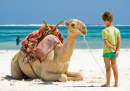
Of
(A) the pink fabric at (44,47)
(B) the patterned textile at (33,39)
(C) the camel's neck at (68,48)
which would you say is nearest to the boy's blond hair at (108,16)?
(C) the camel's neck at (68,48)

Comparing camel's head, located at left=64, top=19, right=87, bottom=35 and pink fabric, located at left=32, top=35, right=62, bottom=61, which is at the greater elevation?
camel's head, located at left=64, top=19, right=87, bottom=35

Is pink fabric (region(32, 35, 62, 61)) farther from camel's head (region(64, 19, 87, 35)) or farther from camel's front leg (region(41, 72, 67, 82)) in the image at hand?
camel's head (region(64, 19, 87, 35))

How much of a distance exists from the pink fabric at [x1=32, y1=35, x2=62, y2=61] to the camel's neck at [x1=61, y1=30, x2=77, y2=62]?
1.63 feet

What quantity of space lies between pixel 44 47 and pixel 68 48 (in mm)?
873

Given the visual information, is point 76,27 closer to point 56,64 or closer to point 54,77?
point 56,64

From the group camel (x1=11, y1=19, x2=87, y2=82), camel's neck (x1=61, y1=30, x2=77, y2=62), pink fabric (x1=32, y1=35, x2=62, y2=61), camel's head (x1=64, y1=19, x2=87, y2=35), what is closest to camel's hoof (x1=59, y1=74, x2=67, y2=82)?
camel (x1=11, y1=19, x2=87, y2=82)

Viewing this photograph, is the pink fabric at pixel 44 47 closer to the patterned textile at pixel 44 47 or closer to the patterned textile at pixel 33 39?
the patterned textile at pixel 44 47

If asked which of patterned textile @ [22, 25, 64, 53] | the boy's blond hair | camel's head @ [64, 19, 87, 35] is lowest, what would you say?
patterned textile @ [22, 25, 64, 53]

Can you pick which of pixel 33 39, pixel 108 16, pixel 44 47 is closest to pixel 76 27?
pixel 108 16

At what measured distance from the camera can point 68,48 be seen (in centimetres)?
653

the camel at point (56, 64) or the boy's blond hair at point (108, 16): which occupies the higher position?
the boy's blond hair at point (108, 16)

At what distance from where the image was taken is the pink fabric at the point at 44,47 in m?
7.10

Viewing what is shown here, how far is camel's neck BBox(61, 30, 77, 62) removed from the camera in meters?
6.45

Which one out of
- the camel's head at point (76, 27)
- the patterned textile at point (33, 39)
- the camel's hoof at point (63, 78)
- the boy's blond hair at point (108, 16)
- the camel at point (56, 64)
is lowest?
the camel's hoof at point (63, 78)
